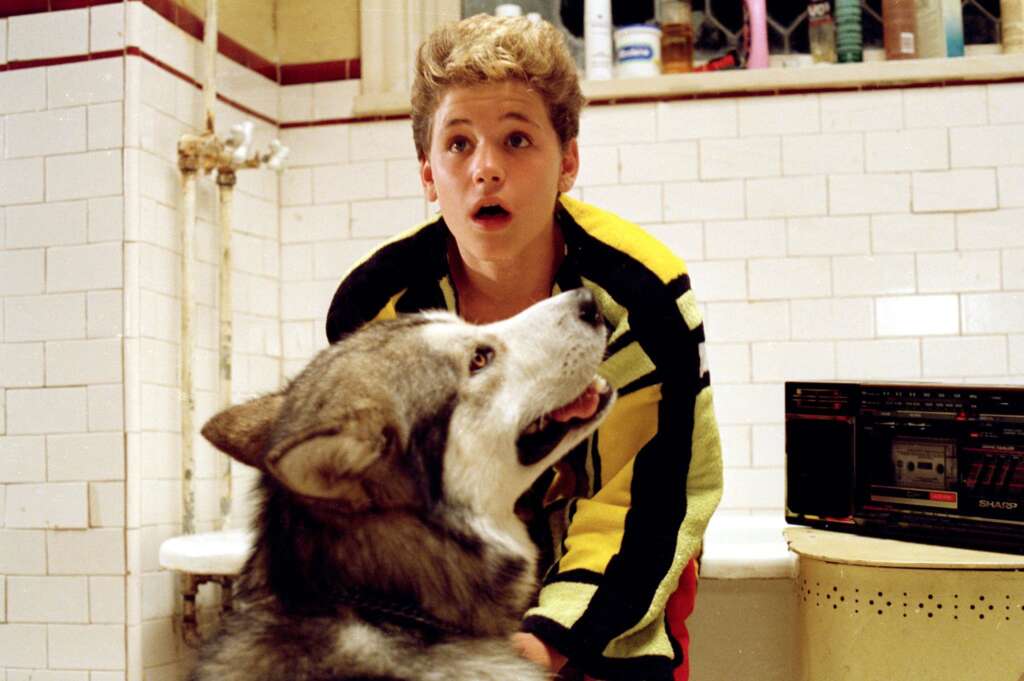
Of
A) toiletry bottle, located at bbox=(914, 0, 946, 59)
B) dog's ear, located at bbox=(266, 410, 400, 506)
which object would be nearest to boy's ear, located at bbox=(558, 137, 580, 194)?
dog's ear, located at bbox=(266, 410, 400, 506)

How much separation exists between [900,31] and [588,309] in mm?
2120

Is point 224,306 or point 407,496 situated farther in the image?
point 224,306

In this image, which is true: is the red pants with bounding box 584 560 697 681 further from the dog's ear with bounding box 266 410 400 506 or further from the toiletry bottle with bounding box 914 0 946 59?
the toiletry bottle with bounding box 914 0 946 59

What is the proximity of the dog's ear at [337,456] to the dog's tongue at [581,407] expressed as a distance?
288 millimetres

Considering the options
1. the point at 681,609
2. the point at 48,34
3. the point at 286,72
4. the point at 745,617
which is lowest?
the point at 745,617

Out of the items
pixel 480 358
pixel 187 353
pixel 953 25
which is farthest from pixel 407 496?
pixel 953 25

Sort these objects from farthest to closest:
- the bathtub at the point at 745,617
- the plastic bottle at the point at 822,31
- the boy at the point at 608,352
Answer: the plastic bottle at the point at 822,31
the bathtub at the point at 745,617
the boy at the point at 608,352

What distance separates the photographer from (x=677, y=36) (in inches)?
122

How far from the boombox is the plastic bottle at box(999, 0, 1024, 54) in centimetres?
135

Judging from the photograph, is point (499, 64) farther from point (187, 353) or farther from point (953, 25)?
point (953, 25)

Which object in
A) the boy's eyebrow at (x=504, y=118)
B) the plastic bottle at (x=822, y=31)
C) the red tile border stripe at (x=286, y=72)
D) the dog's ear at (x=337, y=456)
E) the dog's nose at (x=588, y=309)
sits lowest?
the dog's ear at (x=337, y=456)

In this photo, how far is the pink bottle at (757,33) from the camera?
120 inches

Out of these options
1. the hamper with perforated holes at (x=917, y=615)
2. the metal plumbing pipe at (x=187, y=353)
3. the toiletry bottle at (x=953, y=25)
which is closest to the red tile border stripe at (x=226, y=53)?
the metal plumbing pipe at (x=187, y=353)

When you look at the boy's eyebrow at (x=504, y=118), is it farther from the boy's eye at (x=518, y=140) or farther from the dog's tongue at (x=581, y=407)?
the dog's tongue at (x=581, y=407)
